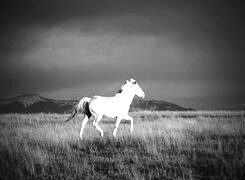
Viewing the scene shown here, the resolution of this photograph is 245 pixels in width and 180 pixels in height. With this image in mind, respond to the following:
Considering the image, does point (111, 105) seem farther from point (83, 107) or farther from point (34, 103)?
point (34, 103)

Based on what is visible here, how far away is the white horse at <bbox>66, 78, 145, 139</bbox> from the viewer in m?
12.7

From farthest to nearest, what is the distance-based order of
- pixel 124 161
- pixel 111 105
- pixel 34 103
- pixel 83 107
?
pixel 34 103, pixel 83 107, pixel 111 105, pixel 124 161

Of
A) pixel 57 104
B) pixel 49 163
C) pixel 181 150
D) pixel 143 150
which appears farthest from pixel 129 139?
pixel 57 104

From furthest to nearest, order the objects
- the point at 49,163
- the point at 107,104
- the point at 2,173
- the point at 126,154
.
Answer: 1. the point at 107,104
2. the point at 126,154
3. the point at 49,163
4. the point at 2,173

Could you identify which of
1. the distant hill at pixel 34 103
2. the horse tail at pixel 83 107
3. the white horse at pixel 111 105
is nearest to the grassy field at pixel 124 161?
the white horse at pixel 111 105

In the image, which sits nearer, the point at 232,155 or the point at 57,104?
the point at 232,155

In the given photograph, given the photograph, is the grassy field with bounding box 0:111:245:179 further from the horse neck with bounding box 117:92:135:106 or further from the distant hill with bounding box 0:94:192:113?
the distant hill with bounding box 0:94:192:113

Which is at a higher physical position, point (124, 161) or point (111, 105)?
point (111, 105)

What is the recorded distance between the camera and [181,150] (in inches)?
376

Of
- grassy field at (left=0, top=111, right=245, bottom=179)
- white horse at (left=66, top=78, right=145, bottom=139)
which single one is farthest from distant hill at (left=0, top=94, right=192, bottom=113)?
grassy field at (left=0, top=111, right=245, bottom=179)

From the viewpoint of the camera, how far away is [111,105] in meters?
12.9

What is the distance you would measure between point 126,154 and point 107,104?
4.04m

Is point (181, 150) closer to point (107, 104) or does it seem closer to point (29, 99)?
point (107, 104)

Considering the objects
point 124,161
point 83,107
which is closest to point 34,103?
point 83,107
